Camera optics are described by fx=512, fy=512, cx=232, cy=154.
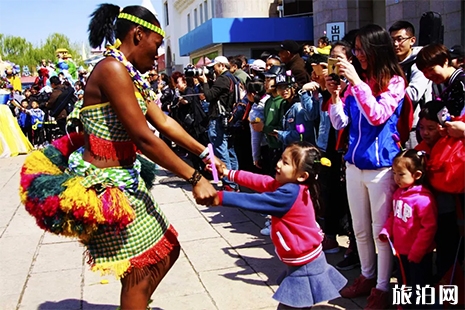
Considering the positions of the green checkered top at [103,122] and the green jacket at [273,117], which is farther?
the green jacket at [273,117]

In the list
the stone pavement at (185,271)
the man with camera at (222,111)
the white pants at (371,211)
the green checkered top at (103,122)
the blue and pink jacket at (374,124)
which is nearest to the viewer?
the green checkered top at (103,122)

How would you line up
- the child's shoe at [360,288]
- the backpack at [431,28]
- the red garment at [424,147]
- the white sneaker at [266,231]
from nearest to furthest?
the red garment at [424,147] → the child's shoe at [360,288] → the backpack at [431,28] → the white sneaker at [266,231]

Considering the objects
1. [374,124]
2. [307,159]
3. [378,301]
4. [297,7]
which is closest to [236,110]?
[374,124]

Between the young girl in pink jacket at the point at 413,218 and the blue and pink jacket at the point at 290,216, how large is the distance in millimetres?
676

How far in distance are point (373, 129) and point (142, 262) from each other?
1741 millimetres

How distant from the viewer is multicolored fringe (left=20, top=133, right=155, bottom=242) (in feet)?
8.73

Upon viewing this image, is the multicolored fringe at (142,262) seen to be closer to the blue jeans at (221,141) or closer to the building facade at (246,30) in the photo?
the blue jeans at (221,141)

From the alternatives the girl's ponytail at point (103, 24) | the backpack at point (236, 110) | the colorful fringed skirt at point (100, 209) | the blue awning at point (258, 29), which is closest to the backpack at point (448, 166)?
the colorful fringed skirt at point (100, 209)

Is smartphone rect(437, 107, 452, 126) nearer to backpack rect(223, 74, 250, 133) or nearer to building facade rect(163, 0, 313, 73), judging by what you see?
backpack rect(223, 74, 250, 133)

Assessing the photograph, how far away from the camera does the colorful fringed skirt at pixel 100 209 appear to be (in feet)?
8.81

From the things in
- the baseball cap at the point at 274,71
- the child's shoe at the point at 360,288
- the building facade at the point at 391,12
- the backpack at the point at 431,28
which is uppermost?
the building facade at the point at 391,12

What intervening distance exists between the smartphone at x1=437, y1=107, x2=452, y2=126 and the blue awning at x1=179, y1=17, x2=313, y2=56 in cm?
1673

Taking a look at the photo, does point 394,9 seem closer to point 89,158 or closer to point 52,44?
point 89,158

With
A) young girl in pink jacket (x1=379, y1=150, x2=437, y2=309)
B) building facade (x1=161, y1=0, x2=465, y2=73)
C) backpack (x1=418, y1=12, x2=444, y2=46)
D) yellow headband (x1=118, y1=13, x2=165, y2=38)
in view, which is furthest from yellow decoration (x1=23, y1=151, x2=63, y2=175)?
building facade (x1=161, y1=0, x2=465, y2=73)
